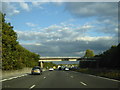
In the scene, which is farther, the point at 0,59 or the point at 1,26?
the point at 1,26

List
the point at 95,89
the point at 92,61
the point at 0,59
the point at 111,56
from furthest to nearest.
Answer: the point at 92,61
the point at 111,56
the point at 0,59
the point at 95,89

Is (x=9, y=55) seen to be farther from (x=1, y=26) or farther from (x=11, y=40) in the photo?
(x=1, y=26)

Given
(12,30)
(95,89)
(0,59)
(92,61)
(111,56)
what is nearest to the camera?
(95,89)

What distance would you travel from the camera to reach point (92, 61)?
426 feet

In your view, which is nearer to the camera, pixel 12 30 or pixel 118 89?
pixel 118 89

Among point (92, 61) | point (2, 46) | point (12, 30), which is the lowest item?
point (92, 61)

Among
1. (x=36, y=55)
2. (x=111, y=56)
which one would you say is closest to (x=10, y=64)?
(x=111, y=56)

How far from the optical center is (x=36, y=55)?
358 ft

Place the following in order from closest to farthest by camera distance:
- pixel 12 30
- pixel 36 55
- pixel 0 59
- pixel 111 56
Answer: pixel 0 59, pixel 12 30, pixel 111 56, pixel 36 55

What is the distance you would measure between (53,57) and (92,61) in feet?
95.8

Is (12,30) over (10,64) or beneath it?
over

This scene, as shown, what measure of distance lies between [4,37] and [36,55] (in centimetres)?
6667

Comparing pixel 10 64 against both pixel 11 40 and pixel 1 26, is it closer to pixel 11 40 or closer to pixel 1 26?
pixel 11 40

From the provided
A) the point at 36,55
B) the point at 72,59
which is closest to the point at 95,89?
the point at 36,55
